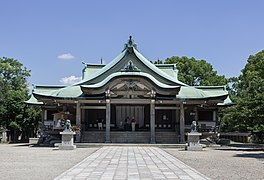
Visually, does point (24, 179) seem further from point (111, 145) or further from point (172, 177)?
point (111, 145)

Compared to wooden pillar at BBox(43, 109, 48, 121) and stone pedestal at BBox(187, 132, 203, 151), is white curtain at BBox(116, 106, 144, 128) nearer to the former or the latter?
wooden pillar at BBox(43, 109, 48, 121)

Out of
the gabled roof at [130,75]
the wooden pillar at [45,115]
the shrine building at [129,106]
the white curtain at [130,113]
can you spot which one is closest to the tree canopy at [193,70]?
the gabled roof at [130,75]

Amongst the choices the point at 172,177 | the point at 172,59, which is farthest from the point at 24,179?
the point at 172,59

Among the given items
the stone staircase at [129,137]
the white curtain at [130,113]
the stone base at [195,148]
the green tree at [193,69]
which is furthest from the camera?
the green tree at [193,69]

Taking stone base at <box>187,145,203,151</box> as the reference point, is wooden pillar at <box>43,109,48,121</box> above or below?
above

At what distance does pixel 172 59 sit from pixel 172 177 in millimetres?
40478

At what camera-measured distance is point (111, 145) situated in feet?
76.3

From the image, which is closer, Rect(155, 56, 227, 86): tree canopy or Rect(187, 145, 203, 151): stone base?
Rect(187, 145, 203, 151): stone base

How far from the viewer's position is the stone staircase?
1003 inches

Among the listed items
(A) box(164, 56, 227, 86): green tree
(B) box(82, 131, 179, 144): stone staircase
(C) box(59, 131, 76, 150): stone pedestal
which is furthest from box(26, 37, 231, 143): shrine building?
(A) box(164, 56, 227, 86): green tree

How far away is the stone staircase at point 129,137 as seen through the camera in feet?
83.6

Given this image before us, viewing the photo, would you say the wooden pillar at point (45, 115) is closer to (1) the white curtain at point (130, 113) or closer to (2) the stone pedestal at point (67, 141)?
(1) the white curtain at point (130, 113)

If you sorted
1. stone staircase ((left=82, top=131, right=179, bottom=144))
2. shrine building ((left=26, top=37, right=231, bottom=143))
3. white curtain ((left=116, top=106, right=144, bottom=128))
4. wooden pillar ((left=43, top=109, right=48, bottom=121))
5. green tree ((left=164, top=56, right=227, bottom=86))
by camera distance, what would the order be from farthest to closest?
green tree ((left=164, top=56, right=227, bottom=86))
white curtain ((left=116, top=106, right=144, bottom=128))
wooden pillar ((left=43, top=109, right=48, bottom=121))
stone staircase ((left=82, top=131, right=179, bottom=144))
shrine building ((left=26, top=37, right=231, bottom=143))

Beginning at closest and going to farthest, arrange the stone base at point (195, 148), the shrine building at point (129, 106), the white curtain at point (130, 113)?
the stone base at point (195, 148), the shrine building at point (129, 106), the white curtain at point (130, 113)
